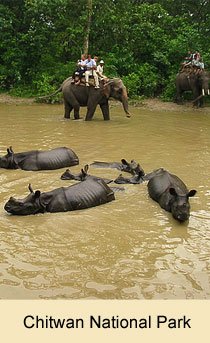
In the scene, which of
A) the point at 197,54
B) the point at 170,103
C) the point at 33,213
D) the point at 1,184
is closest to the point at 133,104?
the point at 170,103

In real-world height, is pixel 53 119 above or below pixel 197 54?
below

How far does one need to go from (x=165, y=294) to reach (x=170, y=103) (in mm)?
19082

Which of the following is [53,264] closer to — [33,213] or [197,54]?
[33,213]

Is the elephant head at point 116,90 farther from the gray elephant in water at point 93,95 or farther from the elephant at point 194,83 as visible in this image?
the elephant at point 194,83

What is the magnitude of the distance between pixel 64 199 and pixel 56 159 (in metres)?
3.03

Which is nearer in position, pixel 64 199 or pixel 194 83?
pixel 64 199

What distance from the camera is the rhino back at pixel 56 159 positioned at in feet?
35.2

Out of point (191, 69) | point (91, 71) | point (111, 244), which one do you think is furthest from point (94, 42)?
point (111, 244)

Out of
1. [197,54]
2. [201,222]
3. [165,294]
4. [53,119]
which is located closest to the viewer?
[165,294]

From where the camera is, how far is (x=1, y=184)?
9.57 metres

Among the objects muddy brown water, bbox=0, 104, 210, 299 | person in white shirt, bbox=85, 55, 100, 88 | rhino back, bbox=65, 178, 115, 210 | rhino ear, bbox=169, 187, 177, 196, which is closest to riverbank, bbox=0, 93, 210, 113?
person in white shirt, bbox=85, 55, 100, 88

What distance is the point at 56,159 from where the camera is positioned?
35.9 feet

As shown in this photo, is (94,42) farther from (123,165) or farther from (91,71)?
(123,165)

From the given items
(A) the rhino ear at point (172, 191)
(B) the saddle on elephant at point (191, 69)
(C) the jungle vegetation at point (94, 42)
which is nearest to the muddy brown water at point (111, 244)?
(A) the rhino ear at point (172, 191)
